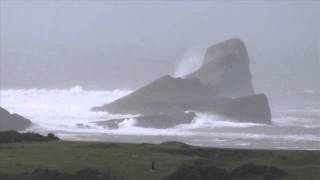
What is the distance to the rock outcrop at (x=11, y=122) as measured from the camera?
57938 millimetres

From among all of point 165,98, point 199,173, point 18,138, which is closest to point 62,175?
point 199,173

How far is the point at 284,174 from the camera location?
23.3m

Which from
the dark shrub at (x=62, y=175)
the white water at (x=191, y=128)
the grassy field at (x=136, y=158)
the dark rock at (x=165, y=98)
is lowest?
the dark shrub at (x=62, y=175)

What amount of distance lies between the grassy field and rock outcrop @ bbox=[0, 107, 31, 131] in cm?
2801

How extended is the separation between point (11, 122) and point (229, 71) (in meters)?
31.2

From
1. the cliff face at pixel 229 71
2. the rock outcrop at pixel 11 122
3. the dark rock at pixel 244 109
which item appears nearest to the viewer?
the rock outcrop at pixel 11 122

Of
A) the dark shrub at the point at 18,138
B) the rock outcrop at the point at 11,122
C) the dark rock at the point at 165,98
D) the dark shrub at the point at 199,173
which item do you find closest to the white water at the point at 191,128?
the rock outcrop at the point at 11,122

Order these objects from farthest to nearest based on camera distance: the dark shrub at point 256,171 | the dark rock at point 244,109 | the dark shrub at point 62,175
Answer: the dark rock at point 244,109
the dark shrub at point 256,171
the dark shrub at point 62,175

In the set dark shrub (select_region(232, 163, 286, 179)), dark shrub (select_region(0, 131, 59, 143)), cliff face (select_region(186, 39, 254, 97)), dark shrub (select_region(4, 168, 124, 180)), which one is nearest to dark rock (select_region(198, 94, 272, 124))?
cliff face (select_region(186, 39, 254, 97))

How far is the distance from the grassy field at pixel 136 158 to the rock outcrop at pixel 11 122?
28.0 metres

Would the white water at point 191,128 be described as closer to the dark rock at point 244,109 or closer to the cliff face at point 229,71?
the dark rock at point 244,109

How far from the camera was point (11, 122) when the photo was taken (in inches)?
2329

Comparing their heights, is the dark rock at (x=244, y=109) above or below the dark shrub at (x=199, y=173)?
above

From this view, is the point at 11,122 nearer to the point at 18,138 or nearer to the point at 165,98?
the point at 165,98
